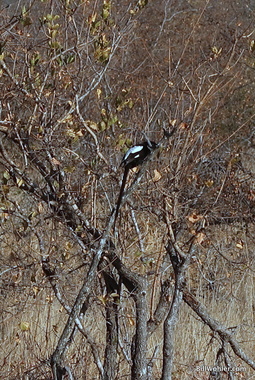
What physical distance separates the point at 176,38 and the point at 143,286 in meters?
7.98

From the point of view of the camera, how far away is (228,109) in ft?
31.2

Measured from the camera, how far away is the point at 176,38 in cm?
1020

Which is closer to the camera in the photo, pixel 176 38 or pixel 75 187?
pixel 75 187

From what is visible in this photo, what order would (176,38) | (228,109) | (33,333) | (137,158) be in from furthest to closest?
1. (176,38)
2. (228,109)
3. (33,333)
4. (137,158)

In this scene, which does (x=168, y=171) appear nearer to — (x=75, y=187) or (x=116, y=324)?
(x=75, y=187)

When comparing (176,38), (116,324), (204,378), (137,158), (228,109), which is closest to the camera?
(137,158)

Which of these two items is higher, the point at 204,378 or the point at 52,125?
the point at 52,125

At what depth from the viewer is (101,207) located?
422 centimetres

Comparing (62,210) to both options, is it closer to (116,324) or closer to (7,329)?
(116,324)

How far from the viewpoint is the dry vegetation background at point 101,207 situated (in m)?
2.84

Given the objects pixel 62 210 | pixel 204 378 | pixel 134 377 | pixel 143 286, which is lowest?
pixel 204 378

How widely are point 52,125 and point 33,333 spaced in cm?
145

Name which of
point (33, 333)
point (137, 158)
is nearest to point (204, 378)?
point (33, 333)

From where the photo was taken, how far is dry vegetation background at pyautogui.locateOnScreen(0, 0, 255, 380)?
284 cm
